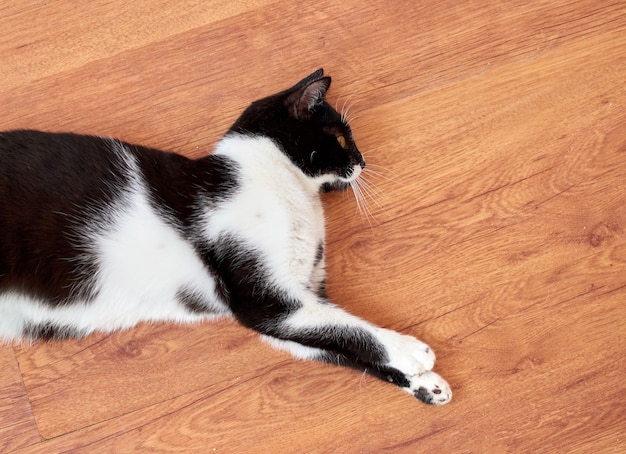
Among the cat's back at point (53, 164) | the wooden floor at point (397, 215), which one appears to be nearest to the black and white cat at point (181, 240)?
the cat's back at point (53, 164)

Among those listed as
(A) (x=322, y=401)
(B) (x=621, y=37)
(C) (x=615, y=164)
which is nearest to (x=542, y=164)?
(C) (x=615, y=164)

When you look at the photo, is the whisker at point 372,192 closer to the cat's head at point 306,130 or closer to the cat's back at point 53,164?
the cat's head at point 306,130

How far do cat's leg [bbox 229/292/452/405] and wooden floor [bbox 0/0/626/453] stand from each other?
9 cm

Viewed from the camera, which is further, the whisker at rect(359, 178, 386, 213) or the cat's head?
the whisker at rect(359, 178, 386, 213)

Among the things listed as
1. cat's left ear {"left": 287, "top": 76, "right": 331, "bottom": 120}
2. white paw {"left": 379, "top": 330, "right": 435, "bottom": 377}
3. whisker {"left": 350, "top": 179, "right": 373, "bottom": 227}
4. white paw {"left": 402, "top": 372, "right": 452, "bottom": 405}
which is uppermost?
cat's left ear {"left": 287, "top": 76, "right": 331, "bottom": 120}

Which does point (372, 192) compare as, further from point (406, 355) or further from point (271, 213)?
point (406, 355)

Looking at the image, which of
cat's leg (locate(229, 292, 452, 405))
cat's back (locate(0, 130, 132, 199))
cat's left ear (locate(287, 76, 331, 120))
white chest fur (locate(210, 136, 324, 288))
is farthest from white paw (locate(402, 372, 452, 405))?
cat's back (locate(0, 130, 132, 199))

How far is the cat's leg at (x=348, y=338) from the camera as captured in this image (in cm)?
121

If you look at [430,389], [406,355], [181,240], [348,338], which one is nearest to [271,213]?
[181,240]

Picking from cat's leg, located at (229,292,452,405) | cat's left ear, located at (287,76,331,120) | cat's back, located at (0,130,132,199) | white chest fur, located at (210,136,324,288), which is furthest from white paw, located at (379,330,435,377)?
cat's back, located at (0,130,132,199)

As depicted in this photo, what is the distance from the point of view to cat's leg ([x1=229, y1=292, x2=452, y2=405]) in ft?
3.97

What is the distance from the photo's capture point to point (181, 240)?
1214 millimetres

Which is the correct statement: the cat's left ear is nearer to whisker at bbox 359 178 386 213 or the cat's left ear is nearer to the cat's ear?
the cat's ear

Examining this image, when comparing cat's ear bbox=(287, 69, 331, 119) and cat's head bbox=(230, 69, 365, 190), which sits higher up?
cat's ear bbox=(287, 69, 331, 119)
